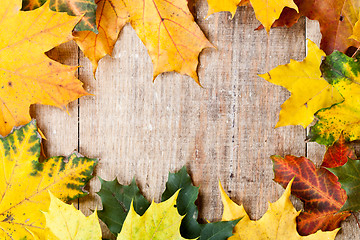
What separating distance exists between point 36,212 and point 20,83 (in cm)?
32

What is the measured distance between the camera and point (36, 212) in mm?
762

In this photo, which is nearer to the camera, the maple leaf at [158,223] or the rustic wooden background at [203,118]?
the maple leaf at [158,223]

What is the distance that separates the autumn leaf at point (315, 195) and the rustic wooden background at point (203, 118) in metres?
0.04

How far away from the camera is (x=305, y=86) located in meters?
0.76

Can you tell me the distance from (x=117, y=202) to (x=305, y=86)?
1.78 feet

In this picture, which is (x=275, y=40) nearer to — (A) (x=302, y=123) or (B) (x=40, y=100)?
(A) (x=302, y=123)

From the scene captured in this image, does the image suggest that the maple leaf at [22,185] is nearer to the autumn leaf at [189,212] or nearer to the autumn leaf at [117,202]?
the autumn leaf at [117,202]

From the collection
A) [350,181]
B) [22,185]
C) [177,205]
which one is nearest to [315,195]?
[350,181]

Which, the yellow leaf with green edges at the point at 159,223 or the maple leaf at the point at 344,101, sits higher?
the maple leaf at the point at 344,101

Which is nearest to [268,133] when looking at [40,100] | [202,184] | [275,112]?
[275,112]

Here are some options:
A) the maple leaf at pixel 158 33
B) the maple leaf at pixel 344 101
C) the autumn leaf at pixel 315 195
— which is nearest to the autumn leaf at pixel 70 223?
the maple leaf at pixel 158 33

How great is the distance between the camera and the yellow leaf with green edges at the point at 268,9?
2.37 feet

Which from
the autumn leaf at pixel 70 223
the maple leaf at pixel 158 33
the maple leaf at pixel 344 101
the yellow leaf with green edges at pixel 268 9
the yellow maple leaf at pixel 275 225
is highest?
the yellow leaf with green edges at pixel 268 9

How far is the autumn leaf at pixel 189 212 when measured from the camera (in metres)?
0.75
